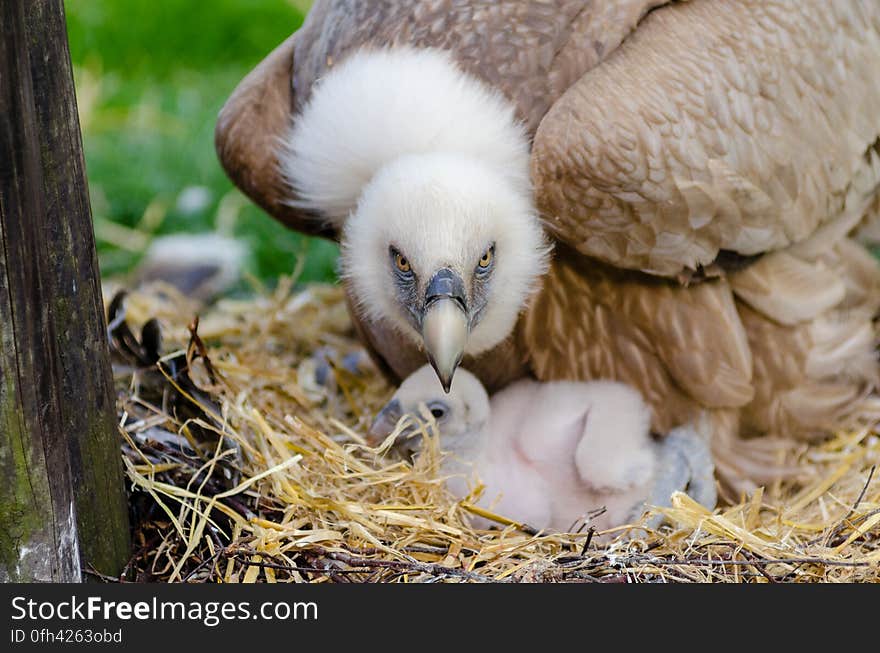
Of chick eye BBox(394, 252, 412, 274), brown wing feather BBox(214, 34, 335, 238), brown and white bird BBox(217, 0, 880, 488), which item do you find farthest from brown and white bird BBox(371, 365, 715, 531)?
brown wing feather BBox(214, 34, 335, 238)

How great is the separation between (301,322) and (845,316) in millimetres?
2061

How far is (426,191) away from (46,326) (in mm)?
1061

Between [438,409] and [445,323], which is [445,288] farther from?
[438,409]

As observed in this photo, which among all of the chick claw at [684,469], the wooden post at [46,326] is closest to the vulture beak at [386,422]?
the chick claw at [684,469]

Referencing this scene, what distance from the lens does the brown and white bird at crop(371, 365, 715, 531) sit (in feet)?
11.6

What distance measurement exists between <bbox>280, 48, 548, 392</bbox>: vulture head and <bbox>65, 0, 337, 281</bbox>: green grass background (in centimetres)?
129

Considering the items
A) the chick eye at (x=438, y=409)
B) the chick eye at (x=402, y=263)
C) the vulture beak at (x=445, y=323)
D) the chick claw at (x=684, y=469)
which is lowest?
the chick claw at (x=684, y=469)

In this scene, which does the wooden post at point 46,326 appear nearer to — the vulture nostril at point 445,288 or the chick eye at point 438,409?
the vulture nostril at point 445,288

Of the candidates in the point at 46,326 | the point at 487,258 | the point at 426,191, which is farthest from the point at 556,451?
the point at 46,326

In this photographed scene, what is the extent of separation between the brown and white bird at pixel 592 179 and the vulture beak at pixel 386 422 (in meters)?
0.21

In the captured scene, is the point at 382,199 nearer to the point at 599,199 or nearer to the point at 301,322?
the point at 599,199

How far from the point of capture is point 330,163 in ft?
11.5

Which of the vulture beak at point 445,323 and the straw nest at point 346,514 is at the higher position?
the vulture beak at point 445,323

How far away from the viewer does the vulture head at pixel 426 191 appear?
10.3 feet
